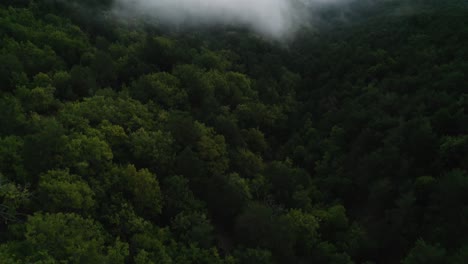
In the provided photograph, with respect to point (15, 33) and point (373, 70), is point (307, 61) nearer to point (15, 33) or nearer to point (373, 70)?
point (373, 70)

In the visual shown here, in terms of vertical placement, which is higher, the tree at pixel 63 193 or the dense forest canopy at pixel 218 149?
the dense forest canopy at pixel 218 149

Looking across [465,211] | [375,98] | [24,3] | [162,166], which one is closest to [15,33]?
[24,3]

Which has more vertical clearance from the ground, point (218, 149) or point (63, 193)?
point (218, 149)

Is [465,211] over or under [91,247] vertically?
over

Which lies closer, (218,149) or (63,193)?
A: (63,193)

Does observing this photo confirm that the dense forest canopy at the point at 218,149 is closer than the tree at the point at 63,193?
No

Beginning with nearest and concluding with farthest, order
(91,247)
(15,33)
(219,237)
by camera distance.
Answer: (91,247) → (219,237) → (15,33)

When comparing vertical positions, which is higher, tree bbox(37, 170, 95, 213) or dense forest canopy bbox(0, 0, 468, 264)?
dense forest canopy bbox(0, 0, 468, 264)

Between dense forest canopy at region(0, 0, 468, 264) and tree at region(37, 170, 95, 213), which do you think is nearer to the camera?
tree at region(37, 170, 95, 213)
